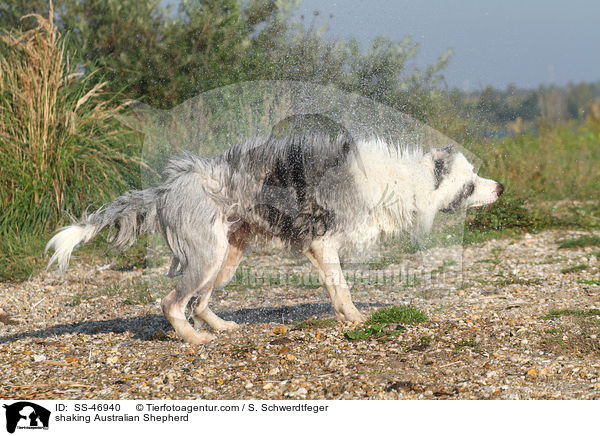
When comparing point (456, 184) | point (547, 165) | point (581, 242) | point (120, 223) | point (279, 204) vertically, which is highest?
point (547, 165)

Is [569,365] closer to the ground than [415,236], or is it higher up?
closer to the ground

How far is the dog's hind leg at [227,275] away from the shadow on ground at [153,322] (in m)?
0.32

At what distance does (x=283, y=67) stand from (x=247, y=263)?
8.54 feet

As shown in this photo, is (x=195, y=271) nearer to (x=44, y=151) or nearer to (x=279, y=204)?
(x=279, y=204)

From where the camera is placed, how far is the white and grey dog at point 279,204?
14.9 feet

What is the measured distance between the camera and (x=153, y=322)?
5.41 metres

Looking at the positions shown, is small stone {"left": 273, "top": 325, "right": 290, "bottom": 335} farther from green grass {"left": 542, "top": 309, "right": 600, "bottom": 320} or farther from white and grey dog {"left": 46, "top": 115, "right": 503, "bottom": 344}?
green grass {"left": 542, "top": 309, "right": 600, "bottom": 320}

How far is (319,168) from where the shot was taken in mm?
4641

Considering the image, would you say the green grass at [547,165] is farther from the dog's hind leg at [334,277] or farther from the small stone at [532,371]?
the small stone at [532,371]
